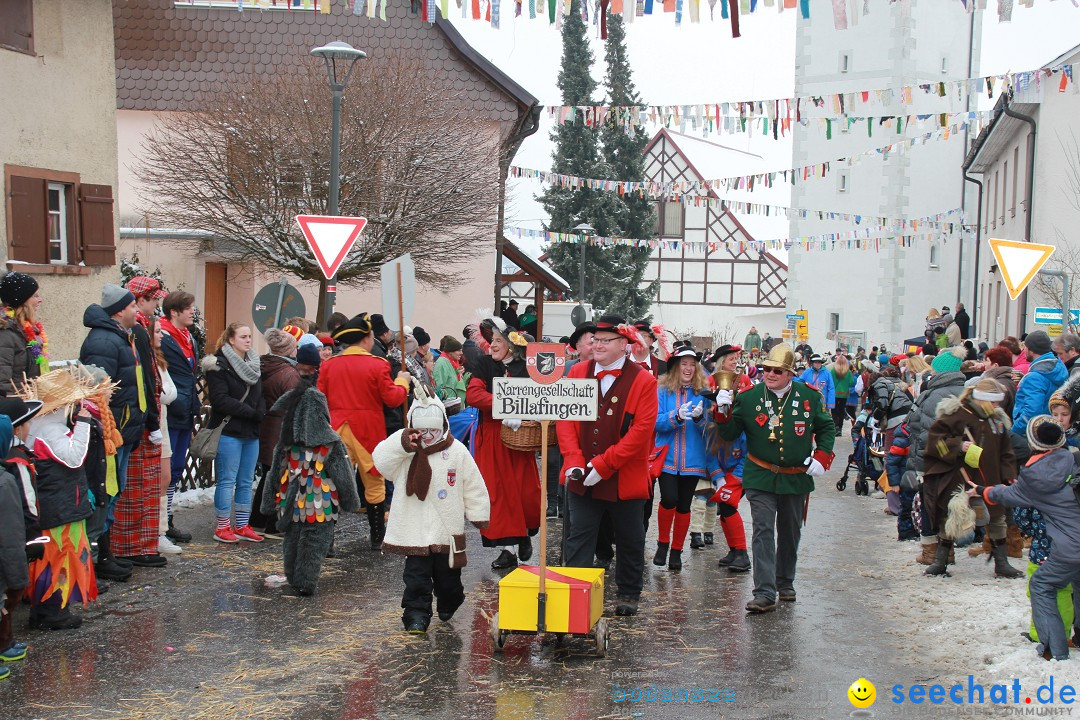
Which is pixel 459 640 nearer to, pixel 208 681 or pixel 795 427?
pixel 208 681

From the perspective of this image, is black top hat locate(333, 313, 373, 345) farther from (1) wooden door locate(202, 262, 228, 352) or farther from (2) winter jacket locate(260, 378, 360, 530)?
(1) wooden door locate(202, 262, 228, 352)

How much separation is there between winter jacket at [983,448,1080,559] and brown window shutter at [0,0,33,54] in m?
12.1

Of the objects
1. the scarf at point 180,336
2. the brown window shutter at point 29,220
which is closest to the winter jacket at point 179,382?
the scarf at point 180,336

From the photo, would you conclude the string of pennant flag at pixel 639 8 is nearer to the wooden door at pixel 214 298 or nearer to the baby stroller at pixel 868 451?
the baby stroller at pixel 868 451

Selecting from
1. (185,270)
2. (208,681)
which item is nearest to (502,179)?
(185,270)

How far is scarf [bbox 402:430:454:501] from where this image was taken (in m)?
7.19

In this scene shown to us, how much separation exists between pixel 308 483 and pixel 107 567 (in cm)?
163

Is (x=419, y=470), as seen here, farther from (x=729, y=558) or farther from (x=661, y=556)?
(x=729, y=558)

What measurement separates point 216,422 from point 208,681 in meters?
4.17

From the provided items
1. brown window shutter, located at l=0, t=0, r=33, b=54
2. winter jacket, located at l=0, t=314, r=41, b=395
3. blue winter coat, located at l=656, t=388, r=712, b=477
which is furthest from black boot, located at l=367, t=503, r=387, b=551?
brown window shutter, located at l=0, t=0, r=33, b=54

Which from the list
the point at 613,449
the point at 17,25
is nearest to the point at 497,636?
the point at 613,449

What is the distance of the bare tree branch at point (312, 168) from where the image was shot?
21188 mm

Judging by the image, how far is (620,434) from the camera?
761 centimetres

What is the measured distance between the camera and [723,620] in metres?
7.82
